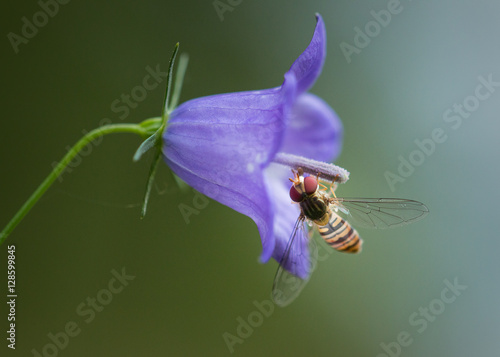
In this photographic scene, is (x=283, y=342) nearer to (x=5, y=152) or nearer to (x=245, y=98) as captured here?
(x=5, y=152)

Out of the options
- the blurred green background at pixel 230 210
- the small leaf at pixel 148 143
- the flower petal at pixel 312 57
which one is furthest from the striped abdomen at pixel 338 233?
the blurred green background at pixel 230 210

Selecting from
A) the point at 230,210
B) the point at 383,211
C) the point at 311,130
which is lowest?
the point at 230,210

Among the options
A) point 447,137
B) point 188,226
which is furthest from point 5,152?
point 447,137

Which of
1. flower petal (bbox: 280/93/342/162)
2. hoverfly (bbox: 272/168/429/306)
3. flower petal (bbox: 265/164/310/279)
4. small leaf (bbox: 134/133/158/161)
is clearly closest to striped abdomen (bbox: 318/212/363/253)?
hoverfly (bbox: 272/168/429/306)

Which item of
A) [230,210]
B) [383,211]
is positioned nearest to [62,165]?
[383,211]

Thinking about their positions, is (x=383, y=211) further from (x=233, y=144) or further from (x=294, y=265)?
(x=233, y=144)

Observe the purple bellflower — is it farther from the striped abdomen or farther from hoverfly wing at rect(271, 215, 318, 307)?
the striped abdomen
